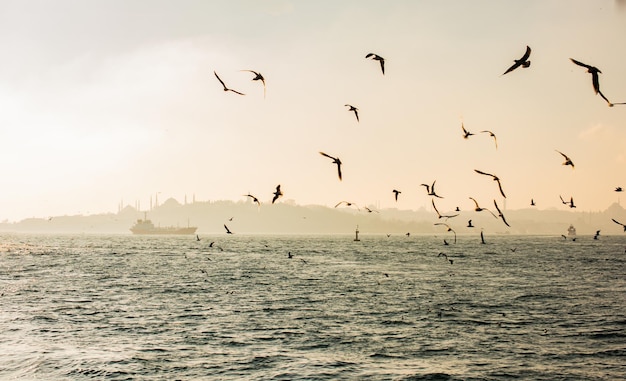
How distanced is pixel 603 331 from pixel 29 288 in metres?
52.4

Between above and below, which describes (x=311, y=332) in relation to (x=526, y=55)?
below

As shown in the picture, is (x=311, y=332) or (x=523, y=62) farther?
(x=311, y=332)

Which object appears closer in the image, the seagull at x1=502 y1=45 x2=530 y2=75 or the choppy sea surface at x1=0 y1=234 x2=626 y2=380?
the seagull at x1=502 y1=45 x2=530 y2=75

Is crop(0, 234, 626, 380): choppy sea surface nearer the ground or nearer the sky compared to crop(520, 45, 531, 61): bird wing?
nearer the ground

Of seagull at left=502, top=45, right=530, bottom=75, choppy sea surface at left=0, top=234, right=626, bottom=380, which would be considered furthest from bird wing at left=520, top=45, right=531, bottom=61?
choppy sea surface at left=0, top=234, right=626, bottom=380

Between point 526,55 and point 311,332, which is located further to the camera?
point 311,332

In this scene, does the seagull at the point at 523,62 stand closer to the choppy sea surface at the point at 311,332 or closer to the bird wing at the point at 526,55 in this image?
the bird wing at the point at 526,55

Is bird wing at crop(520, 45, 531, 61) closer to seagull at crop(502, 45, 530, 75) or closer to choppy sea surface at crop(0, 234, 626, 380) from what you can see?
seagull at crop(502, 45, 530, 75)

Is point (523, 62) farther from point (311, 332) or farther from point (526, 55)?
point (311, 332)

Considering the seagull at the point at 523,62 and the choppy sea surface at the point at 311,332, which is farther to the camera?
the choppy sea surface at the point at 311,332

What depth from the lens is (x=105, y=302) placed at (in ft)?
147

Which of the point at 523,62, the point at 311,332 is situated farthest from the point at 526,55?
the point at 311,332

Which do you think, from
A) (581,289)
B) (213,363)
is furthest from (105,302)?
(581,289)

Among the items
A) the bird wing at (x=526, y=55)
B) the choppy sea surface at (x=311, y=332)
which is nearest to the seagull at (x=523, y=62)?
the bird wing at (x=526, y=55)
